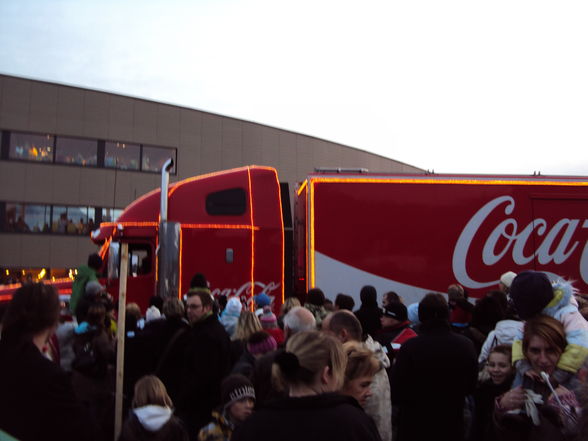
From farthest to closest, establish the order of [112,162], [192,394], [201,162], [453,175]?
[201,162], [112,162], [453,175], [192,394]

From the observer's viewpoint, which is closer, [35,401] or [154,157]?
[35,401]

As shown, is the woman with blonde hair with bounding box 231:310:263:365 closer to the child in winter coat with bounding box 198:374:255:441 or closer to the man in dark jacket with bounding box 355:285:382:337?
the child in winter coat with bounding box 198:374:255:441

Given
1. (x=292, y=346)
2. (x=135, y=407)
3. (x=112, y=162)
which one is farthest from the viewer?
(x=112, y=162)

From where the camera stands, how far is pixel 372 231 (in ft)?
33.0

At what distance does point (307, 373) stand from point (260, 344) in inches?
77.0

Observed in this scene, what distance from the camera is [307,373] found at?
229 cm

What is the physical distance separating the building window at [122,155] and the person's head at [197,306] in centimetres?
2336

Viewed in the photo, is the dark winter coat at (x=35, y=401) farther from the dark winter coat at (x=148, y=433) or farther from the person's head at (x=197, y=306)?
the person's head at (x=197, y=306)

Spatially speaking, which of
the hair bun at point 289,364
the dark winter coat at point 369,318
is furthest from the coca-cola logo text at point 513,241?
the hair bun at point 289,364

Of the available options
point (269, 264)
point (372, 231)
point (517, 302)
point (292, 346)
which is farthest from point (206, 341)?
point (372, 231)

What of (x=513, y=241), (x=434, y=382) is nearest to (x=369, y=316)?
(x=434, y=382)

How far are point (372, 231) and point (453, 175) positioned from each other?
6.59ft

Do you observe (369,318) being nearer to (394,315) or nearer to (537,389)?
(394,315)

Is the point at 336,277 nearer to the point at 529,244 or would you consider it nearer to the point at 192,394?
the point at 529,244
